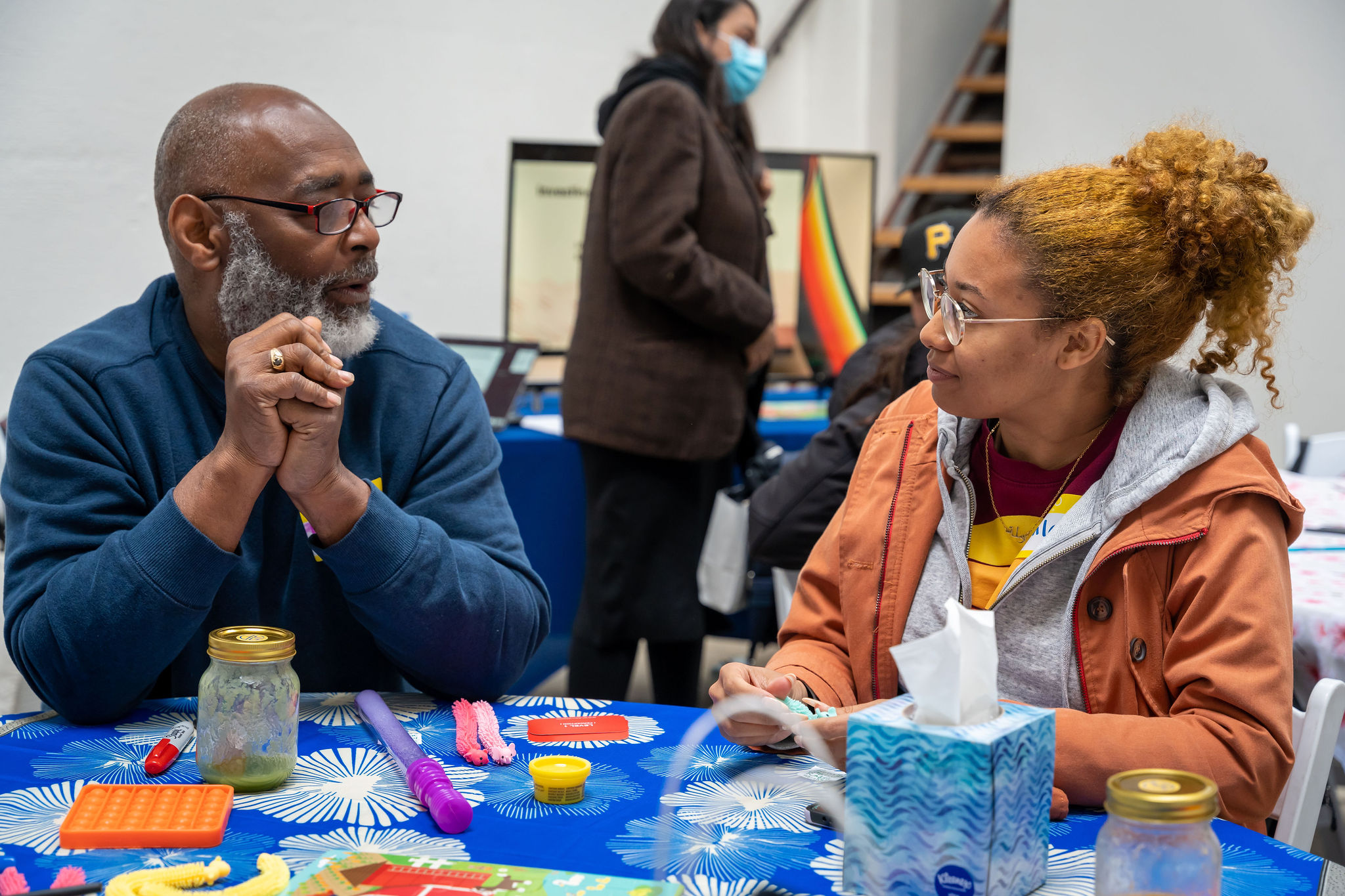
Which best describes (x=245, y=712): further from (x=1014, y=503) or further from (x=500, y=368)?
(x=500, y=368)

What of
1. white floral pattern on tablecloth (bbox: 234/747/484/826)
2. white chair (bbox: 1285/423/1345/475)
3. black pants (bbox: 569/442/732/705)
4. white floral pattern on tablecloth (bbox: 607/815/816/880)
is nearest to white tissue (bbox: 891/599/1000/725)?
white floral pattern on tablecloth (bbox: 607/815/816/880)

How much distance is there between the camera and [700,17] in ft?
9.13

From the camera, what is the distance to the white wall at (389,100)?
3.24 m

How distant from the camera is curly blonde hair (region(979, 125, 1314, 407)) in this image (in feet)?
4.19

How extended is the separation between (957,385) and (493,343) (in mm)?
2210

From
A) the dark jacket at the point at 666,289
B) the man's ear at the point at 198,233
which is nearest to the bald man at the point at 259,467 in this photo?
the man's ear at the point at 198,233

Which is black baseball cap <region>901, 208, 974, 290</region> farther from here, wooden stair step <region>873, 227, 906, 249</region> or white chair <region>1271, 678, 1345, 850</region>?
wooden stair step <region>873, 227, 906, 249</region>

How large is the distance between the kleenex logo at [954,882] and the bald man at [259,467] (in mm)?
653

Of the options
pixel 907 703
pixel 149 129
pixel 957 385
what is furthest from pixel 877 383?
pixel 149 129

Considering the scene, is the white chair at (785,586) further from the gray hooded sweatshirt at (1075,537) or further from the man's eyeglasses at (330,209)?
the man's eyeglasses at (330,209)

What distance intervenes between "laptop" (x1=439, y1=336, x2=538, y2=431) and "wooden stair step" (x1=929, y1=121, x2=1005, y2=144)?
3.47 m

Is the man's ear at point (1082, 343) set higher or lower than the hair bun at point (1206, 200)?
lower

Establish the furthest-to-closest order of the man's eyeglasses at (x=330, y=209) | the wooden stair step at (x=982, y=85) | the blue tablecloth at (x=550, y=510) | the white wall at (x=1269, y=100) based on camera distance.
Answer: the wooden stair step at (x=982, y=85) → the white wall at (x=1269, y=100) → the blue tablecloth at (x=550, y=510) → the man's eyeglasses at (x=330, y=209)

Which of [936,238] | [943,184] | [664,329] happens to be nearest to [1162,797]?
[936,238]
